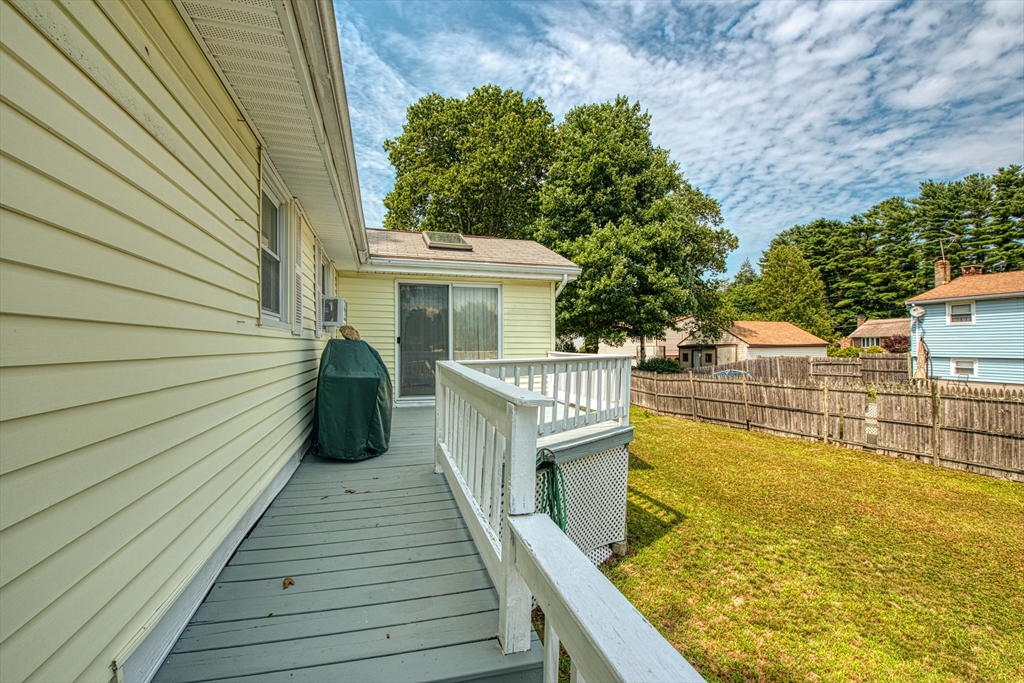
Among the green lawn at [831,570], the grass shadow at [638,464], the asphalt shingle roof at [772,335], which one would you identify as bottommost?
the green lawn at [831,570]

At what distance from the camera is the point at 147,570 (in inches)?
62.0

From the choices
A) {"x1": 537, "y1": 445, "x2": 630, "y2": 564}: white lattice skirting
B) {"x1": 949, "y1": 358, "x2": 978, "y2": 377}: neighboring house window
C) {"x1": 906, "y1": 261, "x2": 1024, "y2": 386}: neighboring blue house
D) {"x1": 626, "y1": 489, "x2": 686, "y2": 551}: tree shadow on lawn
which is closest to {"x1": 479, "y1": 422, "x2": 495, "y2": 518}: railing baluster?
{"x1": 537, "y1": 445, "x2": 630, "y2": 564}: white lattice skirting

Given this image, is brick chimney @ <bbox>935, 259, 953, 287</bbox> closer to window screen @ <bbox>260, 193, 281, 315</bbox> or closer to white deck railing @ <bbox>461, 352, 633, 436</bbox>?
white deck railing @ <bbox>461, 352, 633, 436</bbox>

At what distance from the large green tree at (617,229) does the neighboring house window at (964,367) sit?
407 inches

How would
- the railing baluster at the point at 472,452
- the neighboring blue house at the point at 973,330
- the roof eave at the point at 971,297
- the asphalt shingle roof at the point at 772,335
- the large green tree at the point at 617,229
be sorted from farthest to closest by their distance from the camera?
the asphalt shingle roof at the point at 772,335 < the large green tree at the point at 617,229 < the neighboring blue house at the point at 973,330 < the roof eave at the point at 971,297 < the railing baluster at the point at 472,452

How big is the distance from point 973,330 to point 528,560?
76.6ft

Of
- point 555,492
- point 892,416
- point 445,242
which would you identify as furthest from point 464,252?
point 892,416

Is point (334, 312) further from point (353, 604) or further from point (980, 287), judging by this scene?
point (980, 287)

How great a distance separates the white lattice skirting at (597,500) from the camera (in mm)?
4215

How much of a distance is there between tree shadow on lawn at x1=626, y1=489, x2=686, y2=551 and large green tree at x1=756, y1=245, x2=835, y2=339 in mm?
31285

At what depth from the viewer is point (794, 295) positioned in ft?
103

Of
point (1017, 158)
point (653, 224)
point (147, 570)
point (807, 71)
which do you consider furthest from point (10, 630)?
point (1017, 158)

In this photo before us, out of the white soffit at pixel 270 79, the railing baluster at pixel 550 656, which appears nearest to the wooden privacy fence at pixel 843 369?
the white soffit at pixel 270 79

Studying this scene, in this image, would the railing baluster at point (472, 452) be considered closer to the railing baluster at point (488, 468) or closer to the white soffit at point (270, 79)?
the railing baluster at point (488, 468)
